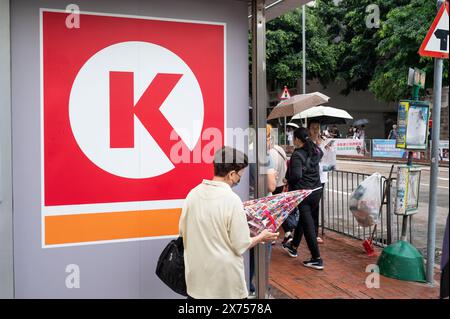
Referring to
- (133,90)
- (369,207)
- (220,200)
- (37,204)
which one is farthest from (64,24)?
(369,207)

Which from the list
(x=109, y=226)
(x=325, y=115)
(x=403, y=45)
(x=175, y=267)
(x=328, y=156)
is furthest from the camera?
(x=403, y=45)

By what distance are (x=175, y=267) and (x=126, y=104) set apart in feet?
4.67

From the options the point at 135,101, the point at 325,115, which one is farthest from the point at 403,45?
the point at 135,101

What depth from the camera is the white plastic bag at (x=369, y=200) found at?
20.2 feet

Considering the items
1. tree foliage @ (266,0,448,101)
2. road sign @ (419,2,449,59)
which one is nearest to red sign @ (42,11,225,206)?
road sign @ (419,2,449,59)

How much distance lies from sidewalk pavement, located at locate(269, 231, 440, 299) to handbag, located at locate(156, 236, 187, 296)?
209 centimetres

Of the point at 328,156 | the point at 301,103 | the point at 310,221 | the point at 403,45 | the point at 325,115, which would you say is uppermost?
the point at 403,45

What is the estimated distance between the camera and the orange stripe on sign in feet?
11.8

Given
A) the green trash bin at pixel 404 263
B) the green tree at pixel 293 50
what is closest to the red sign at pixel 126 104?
the green trash bin at pixel 404 263

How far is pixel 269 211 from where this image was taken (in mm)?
→ 3221

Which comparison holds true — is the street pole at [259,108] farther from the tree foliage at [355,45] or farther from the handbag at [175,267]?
the tree foliage at [355,45]

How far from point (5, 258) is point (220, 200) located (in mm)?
1790

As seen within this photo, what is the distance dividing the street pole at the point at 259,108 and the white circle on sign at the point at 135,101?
0.49 metres

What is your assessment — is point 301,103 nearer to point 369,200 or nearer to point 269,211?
point 369,200
